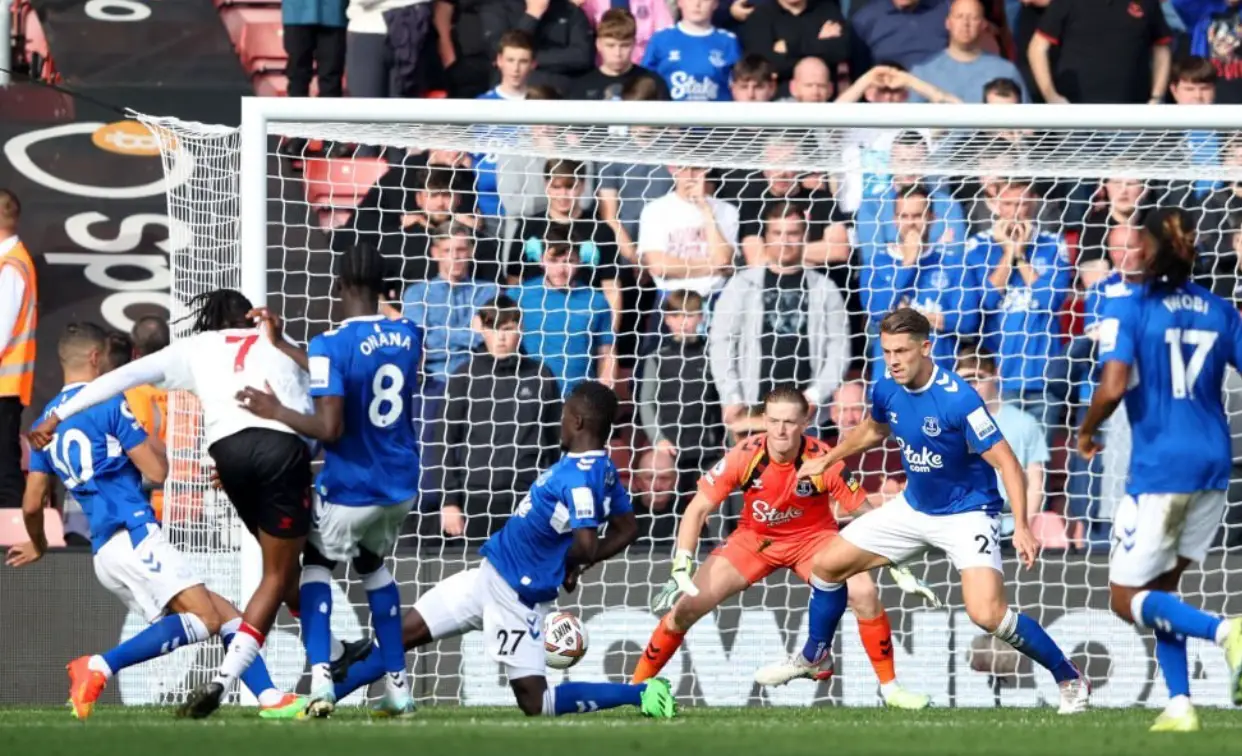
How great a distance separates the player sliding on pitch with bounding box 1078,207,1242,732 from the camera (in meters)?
7.78

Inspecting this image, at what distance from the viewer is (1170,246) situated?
7789mm

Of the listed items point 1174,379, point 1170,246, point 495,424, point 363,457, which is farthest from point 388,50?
point 1174,379

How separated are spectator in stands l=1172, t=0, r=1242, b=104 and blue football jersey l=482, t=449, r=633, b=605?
241 inches

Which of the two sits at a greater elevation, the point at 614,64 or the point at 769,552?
the point at 614,64

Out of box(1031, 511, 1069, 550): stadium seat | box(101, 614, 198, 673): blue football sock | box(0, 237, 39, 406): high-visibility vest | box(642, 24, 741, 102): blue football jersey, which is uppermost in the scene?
box(642, 24, 741, 102): blue football jersey

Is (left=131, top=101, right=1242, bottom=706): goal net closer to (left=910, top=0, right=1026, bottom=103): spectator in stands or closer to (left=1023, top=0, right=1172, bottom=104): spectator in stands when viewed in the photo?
(left=910, top=0, right=1026, bottom=103): spectator in stands

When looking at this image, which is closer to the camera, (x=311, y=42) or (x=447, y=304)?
(x=447, y=304)

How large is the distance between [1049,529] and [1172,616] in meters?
3.26

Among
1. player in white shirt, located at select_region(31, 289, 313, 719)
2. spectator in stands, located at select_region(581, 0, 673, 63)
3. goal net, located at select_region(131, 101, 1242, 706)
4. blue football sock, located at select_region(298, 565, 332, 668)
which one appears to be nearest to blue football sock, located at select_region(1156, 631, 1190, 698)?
goal net, located at select_region(131, 101, 1242, 706)

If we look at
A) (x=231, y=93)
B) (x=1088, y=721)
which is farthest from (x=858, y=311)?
(x=231, y=93)

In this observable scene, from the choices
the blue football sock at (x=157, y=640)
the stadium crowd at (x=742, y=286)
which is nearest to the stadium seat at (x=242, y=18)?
the stadium crowd at (x=742, y=286)

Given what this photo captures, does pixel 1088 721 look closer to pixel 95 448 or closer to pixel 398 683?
pixel 398 683

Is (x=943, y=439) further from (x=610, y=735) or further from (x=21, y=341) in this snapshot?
(x=21, y=341)

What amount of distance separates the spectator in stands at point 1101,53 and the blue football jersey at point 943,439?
4359mm
